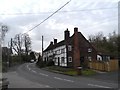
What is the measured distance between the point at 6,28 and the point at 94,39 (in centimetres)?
3049

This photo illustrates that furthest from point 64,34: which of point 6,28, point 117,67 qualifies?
point 6,28

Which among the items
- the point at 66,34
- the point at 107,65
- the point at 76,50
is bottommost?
the point at 107,65

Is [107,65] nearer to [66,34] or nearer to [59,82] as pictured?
[66,34]

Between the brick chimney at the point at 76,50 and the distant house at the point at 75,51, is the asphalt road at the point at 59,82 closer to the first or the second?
the brick chimney at the point at 76,50

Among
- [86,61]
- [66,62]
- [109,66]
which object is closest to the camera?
[109,66]

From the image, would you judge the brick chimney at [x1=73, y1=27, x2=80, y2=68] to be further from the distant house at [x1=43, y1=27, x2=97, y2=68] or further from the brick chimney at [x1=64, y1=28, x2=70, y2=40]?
the brick chimney at [x1=64, y1=28, x2=70, y2=40]

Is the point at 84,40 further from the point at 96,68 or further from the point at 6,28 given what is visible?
the point at 6,28

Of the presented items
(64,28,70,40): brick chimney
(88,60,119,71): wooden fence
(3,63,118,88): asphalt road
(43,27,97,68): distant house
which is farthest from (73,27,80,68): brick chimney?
(3,63,118,88): asphalt road

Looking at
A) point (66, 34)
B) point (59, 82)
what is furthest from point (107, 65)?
point (59, 82)

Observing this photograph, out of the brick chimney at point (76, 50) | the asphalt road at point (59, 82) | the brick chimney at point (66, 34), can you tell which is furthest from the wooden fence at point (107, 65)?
the asphalt road at point (59, 82)

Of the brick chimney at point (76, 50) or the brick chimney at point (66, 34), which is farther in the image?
the brick chimney at point (66, 34)

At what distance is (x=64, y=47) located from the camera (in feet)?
195

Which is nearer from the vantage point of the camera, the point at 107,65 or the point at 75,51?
the point at 107,65

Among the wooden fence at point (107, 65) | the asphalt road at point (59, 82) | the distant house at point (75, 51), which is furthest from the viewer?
the distant house at point (75, 51)
